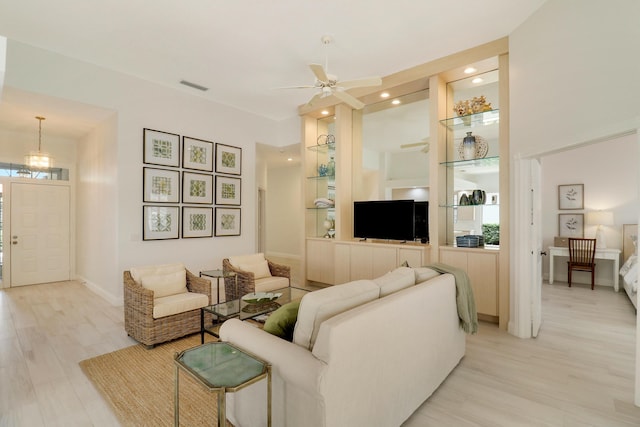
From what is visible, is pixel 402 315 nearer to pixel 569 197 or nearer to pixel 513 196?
pixel 513 196

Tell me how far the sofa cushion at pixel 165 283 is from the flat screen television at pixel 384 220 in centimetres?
271

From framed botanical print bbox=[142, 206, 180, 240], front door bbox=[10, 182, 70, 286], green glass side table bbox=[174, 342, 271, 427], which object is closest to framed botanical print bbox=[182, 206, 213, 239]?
framed botanical print bbox=[142, 206, 180, 240]

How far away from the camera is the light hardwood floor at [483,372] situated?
2.14m

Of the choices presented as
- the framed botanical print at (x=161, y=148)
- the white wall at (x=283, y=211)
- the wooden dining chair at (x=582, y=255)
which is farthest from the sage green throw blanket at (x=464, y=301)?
the white wall at (x=283, y=211)

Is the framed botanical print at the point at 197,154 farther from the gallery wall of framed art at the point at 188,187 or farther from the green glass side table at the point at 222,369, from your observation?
the green glass side table at the point at 222,369

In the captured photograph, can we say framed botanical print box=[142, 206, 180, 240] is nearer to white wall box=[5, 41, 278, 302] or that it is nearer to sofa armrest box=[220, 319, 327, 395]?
white wall box=[5, 41, 278, 302]

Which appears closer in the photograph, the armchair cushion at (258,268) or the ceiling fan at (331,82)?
the ceiling fan at (331,82)

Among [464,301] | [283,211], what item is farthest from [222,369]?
[283,211]

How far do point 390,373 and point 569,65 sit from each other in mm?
3120

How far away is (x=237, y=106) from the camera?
5852 mm

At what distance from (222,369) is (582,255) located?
21.7 feet

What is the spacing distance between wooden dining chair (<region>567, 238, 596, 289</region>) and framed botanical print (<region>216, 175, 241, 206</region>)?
245 inches

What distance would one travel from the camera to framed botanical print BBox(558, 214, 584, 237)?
612cm

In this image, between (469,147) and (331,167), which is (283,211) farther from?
(469,147)
